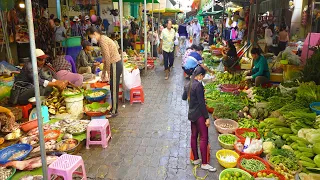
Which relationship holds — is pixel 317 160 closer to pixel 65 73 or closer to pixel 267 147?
pixel 267 147

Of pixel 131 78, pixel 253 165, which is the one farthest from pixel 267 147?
pixel 131 78

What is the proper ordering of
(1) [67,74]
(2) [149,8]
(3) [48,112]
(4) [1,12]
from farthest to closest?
(2) [149,8] < (4) [1,12] < (1) [67,74] < (3) [48,112]

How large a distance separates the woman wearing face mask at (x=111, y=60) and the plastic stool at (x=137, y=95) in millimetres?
873

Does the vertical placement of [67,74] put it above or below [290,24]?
below

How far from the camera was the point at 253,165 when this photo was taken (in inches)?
159

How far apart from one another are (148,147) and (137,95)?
2.86 metres

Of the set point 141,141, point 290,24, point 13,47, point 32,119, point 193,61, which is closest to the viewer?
point 141,141

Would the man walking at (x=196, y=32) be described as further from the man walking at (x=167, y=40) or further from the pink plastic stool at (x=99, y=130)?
the pink plastic stool at (x=99, y=130)

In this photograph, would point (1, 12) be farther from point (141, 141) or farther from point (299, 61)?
point (299, 61)

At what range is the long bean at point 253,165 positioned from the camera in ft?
13.0

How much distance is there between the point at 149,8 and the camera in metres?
21.0

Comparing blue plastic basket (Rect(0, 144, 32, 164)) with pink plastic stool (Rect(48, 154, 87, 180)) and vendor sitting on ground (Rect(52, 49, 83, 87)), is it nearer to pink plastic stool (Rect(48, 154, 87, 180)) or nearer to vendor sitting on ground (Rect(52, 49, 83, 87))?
pink plastic stool (Rect(48, 154, 87, 180))

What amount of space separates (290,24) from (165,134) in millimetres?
12553

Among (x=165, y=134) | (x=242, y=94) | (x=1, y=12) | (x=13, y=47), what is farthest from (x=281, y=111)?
(x=13, y=47)
